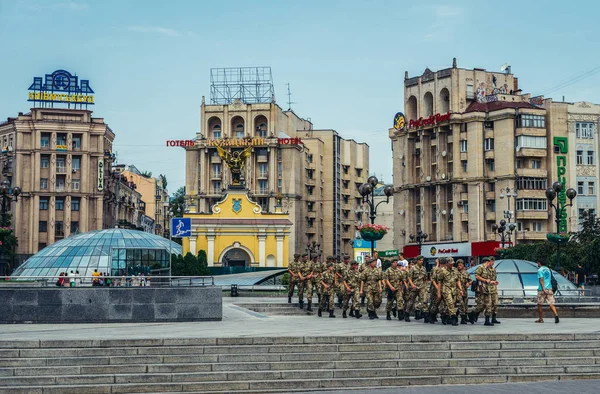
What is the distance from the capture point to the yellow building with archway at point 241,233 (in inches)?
2702

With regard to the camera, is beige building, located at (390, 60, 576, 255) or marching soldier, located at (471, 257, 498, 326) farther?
beige building, located at (390, 60, 576, 255)

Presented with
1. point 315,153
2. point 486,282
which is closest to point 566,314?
point 486,282

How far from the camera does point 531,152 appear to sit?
6788 centimetres

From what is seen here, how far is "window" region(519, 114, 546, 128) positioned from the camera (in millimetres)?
68250

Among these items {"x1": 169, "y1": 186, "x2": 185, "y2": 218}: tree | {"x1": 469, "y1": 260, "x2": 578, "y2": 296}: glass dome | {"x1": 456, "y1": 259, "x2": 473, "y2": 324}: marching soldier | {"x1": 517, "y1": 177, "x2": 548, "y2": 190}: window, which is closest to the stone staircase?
{"x1": 456, "y1": 259, "x2": 473, "y2": 324}: marching soldier

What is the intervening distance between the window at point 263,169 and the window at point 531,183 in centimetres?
2736

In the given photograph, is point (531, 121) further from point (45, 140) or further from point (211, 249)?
point (45, 140)

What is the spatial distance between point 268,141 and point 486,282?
67.3m

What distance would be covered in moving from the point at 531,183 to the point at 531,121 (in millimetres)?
4954

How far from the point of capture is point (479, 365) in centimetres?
1408

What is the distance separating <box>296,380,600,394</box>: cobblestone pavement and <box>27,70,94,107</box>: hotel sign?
67.1 m

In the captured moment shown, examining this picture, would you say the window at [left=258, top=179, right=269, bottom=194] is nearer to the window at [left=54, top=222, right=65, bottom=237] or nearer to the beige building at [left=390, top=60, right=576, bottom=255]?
the beige building at [left=390, top=60, right=576, bottom=255]

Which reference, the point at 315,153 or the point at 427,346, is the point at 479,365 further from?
the point at 315,153

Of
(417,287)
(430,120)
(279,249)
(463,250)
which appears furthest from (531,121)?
(417,287)
